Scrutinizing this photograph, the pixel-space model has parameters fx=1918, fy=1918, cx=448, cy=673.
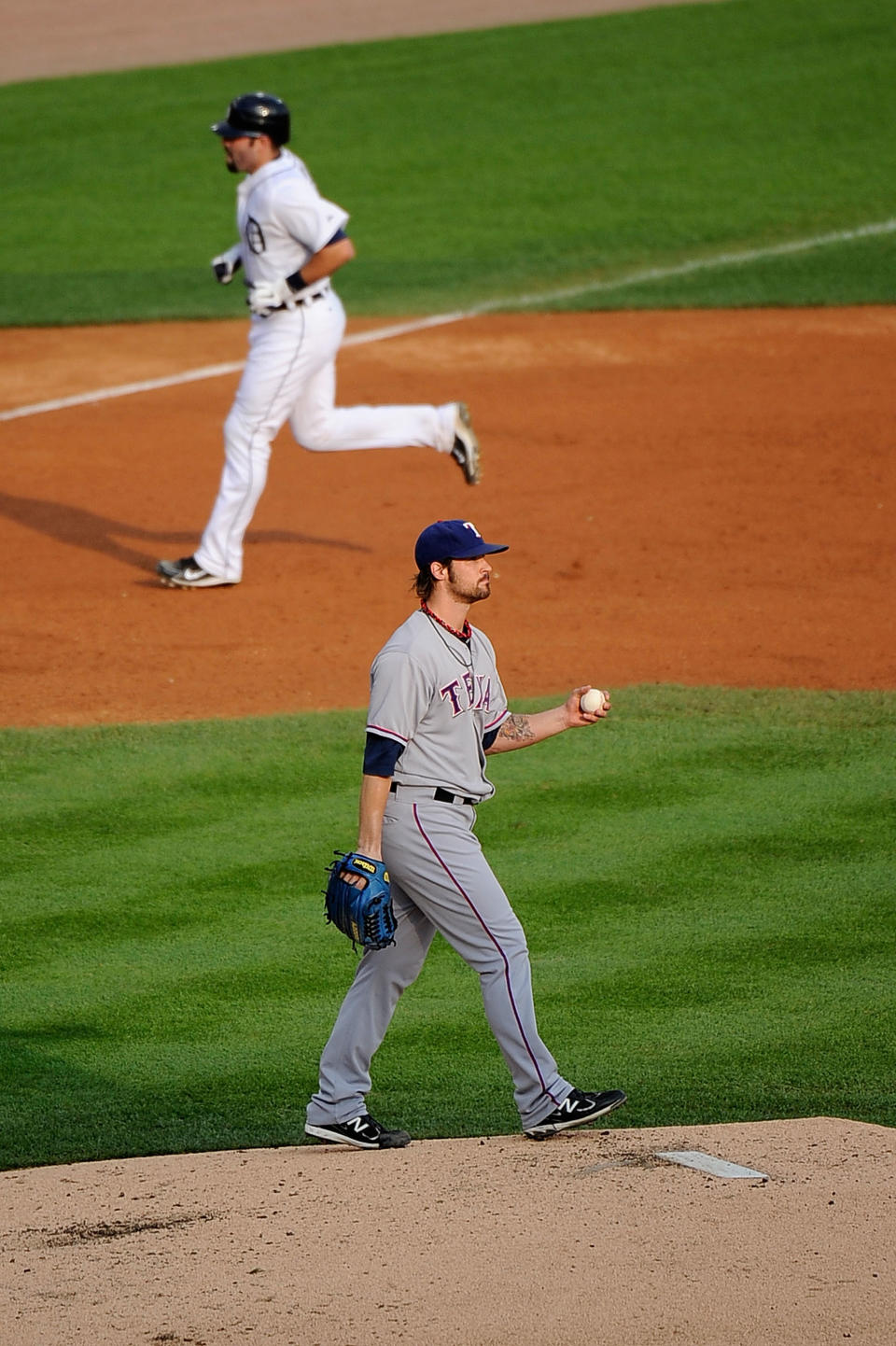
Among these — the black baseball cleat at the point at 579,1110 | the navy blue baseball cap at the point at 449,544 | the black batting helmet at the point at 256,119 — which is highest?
the black batting helmet at the point at 256,119

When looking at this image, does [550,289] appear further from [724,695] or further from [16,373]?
[724,695]

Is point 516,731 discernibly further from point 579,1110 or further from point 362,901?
point 579,1110

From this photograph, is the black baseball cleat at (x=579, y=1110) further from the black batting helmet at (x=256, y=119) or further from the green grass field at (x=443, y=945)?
the black batting helmet at (x=256, y=119)

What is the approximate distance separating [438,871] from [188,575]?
5464mm

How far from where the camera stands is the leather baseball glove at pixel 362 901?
16.6ft

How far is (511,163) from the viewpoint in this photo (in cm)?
2280

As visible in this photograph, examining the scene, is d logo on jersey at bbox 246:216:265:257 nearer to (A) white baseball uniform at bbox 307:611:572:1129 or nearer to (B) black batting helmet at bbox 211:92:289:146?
(B) black batting helmet at bbox 211:92:289:146

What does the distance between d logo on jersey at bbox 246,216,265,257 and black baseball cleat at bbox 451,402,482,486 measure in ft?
4.43

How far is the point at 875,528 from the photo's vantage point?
11391mm

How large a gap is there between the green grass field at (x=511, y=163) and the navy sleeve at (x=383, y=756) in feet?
41.1

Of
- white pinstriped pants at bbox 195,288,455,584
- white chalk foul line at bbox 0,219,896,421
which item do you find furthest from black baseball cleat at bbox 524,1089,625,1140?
white chalk foul line at bbox 0,219,896,421

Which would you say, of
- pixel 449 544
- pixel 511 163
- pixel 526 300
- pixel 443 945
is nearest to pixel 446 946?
pixel 443 945

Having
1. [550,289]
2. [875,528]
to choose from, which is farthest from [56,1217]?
[550,289]

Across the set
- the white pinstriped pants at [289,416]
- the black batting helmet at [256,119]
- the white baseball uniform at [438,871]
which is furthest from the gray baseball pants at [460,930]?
the black batting helmet at [256,119]
